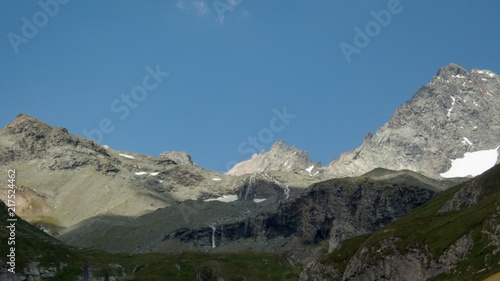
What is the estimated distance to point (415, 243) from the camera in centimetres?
19750

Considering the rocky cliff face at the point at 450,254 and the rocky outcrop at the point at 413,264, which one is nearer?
the rocky cliff face at the point at 450,254

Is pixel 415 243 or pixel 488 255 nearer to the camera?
pixel 488 255

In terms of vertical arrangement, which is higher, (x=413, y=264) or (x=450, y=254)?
(x=413, y=264)

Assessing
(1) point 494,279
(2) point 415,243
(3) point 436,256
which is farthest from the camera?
(2) point 415,243

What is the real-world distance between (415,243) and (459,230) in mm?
13186

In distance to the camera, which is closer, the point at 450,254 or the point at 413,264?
the point at 450,254

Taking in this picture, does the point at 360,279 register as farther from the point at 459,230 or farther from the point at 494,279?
the point at 494,279

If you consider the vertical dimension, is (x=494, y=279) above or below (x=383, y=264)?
below

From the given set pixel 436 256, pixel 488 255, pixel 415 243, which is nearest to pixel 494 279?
pixel 488 255

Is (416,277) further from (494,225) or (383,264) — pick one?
(494,225)

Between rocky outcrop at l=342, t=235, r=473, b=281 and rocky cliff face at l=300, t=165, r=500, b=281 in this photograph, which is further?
rocky outcrop at l=342, t=235, r=473, b=281

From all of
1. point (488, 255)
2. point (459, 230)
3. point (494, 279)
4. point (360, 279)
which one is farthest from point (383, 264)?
point (494, 279)

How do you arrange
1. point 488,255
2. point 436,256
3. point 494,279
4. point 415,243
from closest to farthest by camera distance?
point 494,279 < point 488,255 < point 436,256 < point 415,243

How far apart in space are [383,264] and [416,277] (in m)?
12.0
